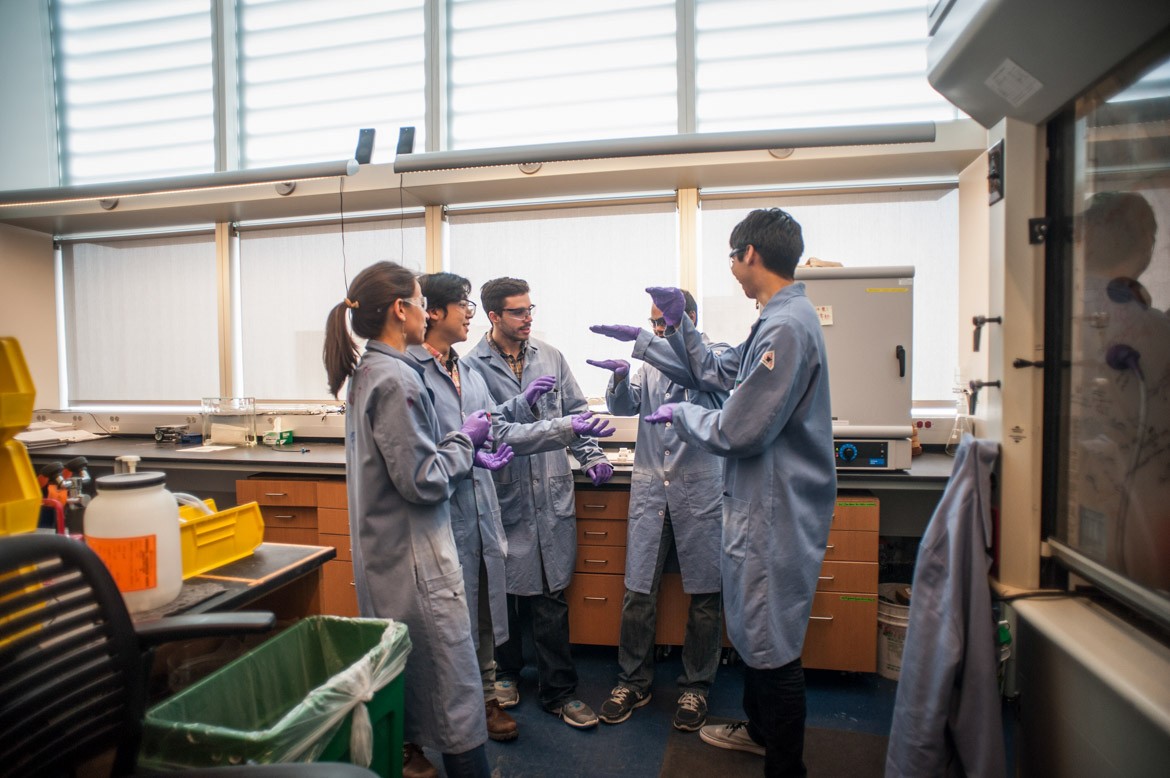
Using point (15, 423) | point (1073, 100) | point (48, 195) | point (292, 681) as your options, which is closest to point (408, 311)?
point (15, 423)

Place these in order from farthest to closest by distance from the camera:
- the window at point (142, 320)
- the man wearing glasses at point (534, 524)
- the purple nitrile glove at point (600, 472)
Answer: the window at point (142, 320), the purple nitrile glove at point (600, 472), the man wearing glasses at point (534, 524)

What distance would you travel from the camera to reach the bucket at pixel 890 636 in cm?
226

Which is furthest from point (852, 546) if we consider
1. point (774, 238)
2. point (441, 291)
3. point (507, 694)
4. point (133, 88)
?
point (133, 88)

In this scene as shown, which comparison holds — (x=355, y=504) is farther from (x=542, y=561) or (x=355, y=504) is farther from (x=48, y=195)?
(x=48, y=195)

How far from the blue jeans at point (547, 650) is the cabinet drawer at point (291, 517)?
1.10 meters

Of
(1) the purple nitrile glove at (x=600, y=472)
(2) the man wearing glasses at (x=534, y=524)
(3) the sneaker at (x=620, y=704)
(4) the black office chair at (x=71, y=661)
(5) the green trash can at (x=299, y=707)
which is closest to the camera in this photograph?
(4) the black office chair at (x=71, y=661)

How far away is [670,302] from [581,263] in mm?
1441

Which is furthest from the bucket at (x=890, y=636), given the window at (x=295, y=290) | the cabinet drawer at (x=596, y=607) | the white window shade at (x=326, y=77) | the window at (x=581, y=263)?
the white window shade at (x=326, y=77)

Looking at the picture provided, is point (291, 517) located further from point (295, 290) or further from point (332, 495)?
point (295, 290)

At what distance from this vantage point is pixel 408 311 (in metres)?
1.53

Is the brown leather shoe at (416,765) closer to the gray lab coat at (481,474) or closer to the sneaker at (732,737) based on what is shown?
the gray lab coat at (481,474)

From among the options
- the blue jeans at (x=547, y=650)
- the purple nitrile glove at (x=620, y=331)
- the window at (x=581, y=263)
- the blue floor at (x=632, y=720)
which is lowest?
the blue floor at (x=632, y=720)

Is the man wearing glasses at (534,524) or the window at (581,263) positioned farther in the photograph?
the window at (581,263)

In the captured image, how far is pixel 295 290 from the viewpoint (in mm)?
3701
